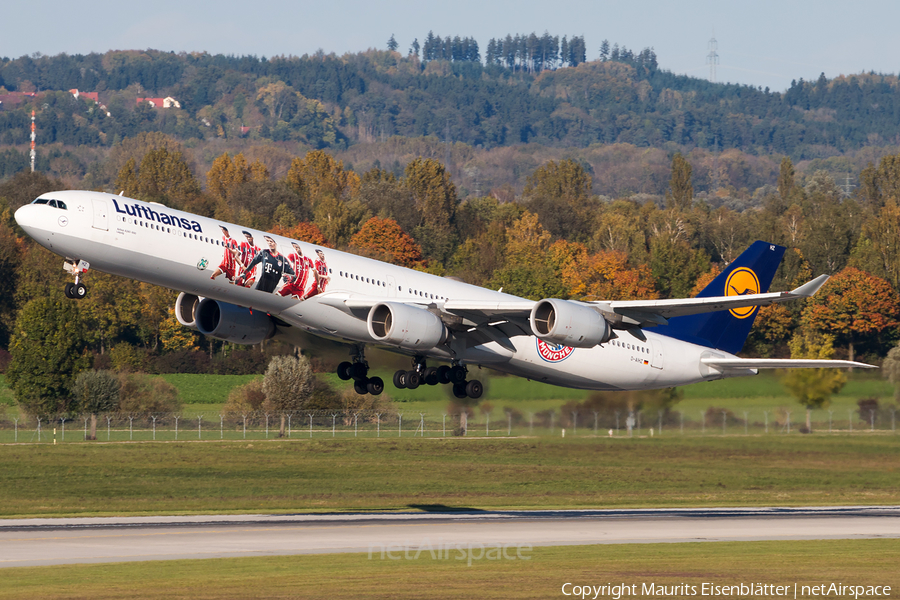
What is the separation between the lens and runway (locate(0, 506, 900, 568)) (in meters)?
46.9

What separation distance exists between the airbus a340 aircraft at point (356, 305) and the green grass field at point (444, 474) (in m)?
13.5

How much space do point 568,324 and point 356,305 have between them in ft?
25.7

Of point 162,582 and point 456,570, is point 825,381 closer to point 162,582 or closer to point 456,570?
point 456,570

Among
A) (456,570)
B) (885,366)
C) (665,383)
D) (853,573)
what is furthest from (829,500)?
(456,570)

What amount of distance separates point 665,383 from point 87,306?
97.6m

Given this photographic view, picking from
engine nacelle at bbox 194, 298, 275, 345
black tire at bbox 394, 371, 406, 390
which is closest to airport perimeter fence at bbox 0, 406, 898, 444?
black tire at bbox 394, 371, 406, 390

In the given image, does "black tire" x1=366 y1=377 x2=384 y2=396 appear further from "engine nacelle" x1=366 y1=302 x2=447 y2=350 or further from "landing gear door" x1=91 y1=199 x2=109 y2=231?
"landing gear door" x1=91 y1=199 x2=109 y2=231

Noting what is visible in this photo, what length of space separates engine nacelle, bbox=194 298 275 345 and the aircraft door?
17564 mm

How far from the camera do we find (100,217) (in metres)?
40.3

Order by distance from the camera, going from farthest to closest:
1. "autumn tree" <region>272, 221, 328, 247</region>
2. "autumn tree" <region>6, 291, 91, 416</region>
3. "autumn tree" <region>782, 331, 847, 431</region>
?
"autumn tree" <region>272, 221, 328, 247</region> < "autumn tree" <region>6, 291, 91, 416</region> < "autumn tree" <region>782, 331, 847, 431</region>

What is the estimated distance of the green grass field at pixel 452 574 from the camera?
37.7m

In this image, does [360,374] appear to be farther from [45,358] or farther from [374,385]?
[45,358]

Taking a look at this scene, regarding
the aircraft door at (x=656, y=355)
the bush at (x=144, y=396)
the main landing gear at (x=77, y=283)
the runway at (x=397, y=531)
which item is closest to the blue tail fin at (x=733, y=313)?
the aircraft door at (x=656, y=355)

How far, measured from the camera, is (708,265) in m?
171
